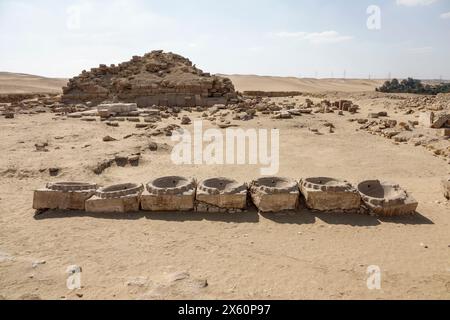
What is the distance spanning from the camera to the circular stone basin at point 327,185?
6160 millimetres

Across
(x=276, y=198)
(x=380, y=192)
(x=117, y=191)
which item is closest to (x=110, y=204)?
(x=117, y=191)

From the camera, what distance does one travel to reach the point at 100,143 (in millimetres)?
11828

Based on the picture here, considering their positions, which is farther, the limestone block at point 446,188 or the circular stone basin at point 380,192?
the limestone block at point 446,188

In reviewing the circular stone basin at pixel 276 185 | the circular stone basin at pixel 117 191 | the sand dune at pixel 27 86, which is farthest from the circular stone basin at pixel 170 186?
the sand dune at pixel 27 86

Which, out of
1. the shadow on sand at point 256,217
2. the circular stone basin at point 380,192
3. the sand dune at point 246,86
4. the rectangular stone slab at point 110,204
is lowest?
the shadow on sand at point 256,217

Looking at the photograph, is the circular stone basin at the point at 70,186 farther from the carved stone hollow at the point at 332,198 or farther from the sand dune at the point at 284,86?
the sand dune at the point at 284,86

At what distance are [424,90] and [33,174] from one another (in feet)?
137

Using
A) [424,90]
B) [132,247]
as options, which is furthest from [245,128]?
[424,90]

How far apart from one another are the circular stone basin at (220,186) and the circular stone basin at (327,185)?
114cm

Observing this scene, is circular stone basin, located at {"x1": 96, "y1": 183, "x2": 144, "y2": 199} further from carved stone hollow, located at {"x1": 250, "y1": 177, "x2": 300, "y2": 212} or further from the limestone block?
the limestone block

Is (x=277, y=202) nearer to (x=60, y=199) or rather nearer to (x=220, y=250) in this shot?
(x=220, y=250)

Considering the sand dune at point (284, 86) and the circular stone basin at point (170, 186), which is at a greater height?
the sand dune at point (284, 86)

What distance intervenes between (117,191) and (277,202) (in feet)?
9.04
